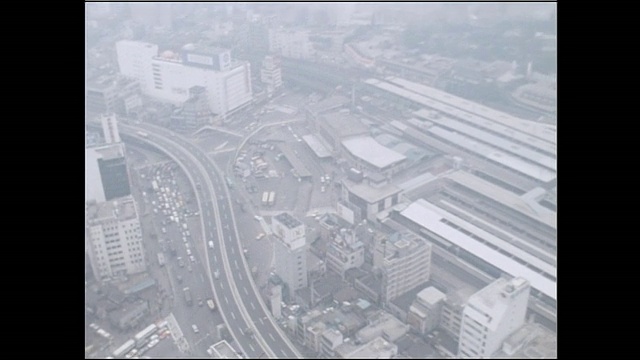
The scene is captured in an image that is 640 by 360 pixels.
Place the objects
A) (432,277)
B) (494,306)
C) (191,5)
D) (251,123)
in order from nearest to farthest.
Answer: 1. (494,306)
2. (432,277)
3. (251,123)
4. (191,5)

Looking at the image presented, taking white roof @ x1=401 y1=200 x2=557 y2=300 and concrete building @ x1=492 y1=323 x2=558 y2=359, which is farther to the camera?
white roof @ x1=401 y1=200 x2=557 y2=300

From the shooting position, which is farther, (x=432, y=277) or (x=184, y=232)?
(x=184, y=232)

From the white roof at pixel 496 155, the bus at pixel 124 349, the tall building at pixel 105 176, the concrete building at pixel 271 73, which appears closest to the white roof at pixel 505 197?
the white roof at pixel 496 155

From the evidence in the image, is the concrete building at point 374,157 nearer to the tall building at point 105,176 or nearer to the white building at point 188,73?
the white building at point 188,73

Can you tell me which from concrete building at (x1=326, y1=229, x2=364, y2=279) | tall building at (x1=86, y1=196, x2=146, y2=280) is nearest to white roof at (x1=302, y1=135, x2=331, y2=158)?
concrete building at (x1=326, y1=229, x2=364, y2=279)

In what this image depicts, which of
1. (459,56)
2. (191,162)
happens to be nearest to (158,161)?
(191,162)

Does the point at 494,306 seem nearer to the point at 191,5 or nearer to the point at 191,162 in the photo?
the point at 191,162

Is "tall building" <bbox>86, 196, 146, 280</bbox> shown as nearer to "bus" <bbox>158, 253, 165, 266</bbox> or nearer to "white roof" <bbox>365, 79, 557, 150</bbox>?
"bus" <bbox>158, 253, 165, 266</bbox>
